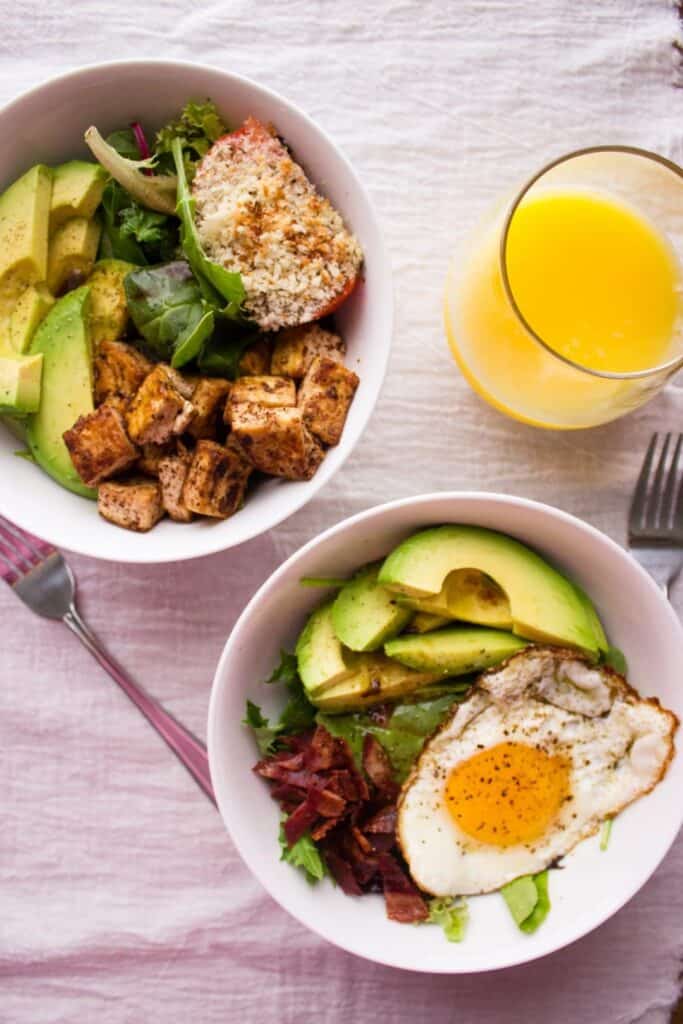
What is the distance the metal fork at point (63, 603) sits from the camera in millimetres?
1647

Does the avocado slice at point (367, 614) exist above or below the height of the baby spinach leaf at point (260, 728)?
above

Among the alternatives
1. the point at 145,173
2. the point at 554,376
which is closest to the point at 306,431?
the point at 554,376

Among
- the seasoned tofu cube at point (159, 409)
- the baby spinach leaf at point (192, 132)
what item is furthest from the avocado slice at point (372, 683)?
the baby spinach leaf at point (192, 132)

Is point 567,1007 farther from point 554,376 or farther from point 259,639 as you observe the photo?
point 554,376

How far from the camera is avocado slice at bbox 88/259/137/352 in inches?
56.9

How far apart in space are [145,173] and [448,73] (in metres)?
0.63

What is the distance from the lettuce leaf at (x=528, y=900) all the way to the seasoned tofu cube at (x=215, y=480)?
0.78 m

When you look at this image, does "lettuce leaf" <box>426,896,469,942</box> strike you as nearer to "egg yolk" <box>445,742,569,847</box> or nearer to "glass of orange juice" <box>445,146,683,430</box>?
"egg yolk" <box>445,742,569,847</box>

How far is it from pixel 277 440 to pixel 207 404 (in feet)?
0.49

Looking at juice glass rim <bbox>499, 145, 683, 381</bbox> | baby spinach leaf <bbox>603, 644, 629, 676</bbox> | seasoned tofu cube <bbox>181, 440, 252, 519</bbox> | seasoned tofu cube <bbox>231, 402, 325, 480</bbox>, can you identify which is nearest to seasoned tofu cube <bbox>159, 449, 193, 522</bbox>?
seasoned tofu cube <bbox>181, 440, 252, 519</bbox>

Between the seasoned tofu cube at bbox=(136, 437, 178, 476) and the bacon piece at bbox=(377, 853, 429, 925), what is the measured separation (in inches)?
29.4

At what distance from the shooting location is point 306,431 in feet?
4.65

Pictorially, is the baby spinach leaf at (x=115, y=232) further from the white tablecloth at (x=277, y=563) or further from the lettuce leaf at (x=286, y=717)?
the lettuce leaf at (x=286, y=717)

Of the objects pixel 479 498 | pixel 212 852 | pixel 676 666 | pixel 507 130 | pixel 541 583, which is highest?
pixel 507 130
